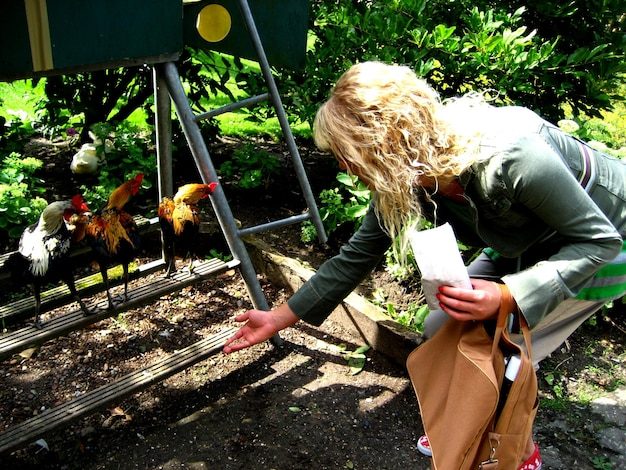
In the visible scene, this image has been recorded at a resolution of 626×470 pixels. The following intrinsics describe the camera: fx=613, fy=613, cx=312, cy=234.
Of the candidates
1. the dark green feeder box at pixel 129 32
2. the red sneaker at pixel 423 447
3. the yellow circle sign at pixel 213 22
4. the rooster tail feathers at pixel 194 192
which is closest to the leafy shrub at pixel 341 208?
the dark green feeder box at pixel 129 32

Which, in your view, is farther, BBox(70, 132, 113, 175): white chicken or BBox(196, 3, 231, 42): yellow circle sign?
BBox(70, 132, 113, 175): white chicken

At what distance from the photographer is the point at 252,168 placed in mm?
4598

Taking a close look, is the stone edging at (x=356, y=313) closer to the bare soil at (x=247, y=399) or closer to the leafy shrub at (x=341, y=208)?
the bare soil at (x=247, y=399)

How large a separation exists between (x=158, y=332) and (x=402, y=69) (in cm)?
210

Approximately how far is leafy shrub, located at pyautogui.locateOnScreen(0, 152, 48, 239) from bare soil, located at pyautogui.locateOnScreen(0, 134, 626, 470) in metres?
0.61

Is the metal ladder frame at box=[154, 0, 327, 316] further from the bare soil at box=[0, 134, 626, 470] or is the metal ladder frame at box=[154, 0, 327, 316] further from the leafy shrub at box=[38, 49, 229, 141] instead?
the leafy shrub at box=[38, 49, 229, 141]

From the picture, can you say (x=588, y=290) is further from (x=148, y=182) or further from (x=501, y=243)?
(x=148, y=182)

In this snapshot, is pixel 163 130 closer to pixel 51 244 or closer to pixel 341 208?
pixel 51 244

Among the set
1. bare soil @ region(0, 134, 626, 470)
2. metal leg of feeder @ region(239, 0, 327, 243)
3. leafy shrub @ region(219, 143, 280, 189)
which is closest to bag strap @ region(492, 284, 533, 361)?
bare soil @ region(0, 134, 626, 470)

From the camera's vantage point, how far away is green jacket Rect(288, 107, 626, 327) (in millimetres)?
1802

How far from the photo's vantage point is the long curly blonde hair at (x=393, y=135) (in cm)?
180

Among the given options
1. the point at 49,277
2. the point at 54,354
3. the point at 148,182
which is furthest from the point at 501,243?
the point at 148,182

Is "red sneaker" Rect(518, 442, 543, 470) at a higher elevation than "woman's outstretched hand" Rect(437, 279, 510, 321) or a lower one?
lower

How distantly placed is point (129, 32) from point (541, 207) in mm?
1782
